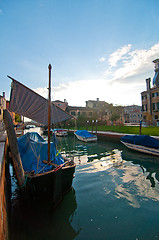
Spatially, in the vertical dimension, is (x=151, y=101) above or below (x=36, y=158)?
above

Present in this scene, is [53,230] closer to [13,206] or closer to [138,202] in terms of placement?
[13,206]

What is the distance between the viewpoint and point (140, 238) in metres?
3.75

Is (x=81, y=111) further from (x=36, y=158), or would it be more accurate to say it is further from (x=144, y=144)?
(x=36, y=158)

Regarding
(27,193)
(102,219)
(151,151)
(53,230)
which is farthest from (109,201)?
(151,151)

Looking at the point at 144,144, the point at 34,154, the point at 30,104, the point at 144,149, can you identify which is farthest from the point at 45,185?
the point at 144,144

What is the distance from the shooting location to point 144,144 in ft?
42.8

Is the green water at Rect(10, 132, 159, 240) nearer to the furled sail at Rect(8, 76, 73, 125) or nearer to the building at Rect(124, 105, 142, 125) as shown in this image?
the furled sail at Rect(8, 76, 73, 125)

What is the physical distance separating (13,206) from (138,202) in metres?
4.98

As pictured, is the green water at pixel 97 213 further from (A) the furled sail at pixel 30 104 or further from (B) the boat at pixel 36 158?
(A) the furled sail at pixel 30 104

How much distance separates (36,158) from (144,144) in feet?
35.1

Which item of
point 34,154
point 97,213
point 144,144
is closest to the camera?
point 97,213

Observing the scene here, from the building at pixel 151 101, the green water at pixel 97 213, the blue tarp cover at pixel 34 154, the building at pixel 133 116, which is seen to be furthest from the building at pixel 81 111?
the green water at pixel 97 213

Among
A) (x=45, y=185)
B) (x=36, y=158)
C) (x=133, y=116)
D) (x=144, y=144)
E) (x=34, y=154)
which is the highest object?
(x=133, y=116)

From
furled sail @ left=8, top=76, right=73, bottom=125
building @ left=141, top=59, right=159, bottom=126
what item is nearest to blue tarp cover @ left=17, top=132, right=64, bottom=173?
furled sail @ left=8, top=76, right=73, bottom=125
